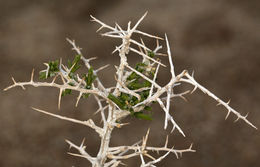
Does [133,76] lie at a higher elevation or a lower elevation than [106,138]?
higher

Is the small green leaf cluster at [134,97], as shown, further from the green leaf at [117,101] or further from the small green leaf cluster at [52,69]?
the small green leaf cluster at [52,69]

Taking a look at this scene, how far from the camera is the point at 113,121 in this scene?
Result: 897mm

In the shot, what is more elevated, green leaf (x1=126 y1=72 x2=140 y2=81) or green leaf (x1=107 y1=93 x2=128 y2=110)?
green leaf (x1=126 y1=72 x2=140 y2=81)

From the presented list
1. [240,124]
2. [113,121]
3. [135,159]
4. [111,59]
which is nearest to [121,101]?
[113,121]

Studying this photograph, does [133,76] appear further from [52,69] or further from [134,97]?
[52,69]

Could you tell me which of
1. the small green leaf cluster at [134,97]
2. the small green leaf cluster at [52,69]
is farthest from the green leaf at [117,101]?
the small green leaf cluster at [52,69]

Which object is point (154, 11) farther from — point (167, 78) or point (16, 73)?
point (16, 73)

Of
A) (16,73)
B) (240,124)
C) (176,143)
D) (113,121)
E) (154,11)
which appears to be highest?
(154,11)

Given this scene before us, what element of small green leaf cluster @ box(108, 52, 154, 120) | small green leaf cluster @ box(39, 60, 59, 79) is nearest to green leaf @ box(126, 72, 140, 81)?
small green leaf cluster @ box(108, 52, 154, 120)

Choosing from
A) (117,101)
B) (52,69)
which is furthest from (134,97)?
(52,69)

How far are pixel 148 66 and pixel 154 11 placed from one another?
173 cm

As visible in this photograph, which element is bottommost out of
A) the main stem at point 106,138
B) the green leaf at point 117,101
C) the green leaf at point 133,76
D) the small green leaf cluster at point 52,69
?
the main stem at point 106,138

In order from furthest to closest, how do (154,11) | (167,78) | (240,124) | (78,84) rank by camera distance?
(154,11) → (167,78) → (240,124) → (78,84)

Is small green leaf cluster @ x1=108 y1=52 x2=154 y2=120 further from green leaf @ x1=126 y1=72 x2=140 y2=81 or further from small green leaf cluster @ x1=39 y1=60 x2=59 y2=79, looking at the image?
small green leaf cluster @ x1=39 y1=60 x2=59 y2=79
